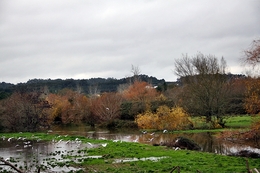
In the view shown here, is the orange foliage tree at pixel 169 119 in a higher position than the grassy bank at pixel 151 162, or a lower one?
higher

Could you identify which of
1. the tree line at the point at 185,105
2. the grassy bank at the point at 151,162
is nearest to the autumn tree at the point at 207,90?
the tree line at the point at 185,105

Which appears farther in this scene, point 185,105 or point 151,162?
point 185,105

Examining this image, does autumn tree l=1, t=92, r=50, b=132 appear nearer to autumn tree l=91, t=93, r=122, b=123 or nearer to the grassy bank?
autumn tree l=91, t=93, r=122, b=123

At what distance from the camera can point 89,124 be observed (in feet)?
221

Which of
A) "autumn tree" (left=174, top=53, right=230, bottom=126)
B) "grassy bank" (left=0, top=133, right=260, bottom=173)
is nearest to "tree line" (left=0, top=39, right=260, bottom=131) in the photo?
"autumn tree" (left=174, top=53, right=230, bottom=126)

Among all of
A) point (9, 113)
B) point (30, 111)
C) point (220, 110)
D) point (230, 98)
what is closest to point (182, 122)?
point (220, 110)

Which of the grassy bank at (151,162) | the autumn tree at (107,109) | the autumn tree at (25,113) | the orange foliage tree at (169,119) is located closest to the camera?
the grassy bank at (151,162)

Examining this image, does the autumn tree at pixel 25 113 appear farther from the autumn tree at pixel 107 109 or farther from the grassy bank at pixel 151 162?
the grassy bank at pixel 151 162

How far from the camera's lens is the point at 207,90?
51.5 meters

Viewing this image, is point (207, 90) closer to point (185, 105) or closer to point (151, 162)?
point (185, 105)

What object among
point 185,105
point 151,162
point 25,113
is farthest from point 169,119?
point 151,162

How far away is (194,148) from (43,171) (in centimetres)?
1477

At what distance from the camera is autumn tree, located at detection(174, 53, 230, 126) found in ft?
166

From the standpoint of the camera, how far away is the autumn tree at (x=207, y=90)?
166 ft
